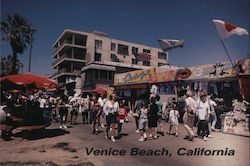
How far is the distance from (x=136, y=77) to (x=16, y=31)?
20.1 m

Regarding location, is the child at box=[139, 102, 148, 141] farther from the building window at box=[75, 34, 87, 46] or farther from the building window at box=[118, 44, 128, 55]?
the building window at box=[118, 44, 128, 55]

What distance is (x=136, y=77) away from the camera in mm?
24203

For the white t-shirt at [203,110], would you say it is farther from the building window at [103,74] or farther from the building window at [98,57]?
the building window at [98,57]

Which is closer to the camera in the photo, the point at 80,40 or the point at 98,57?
the point at 98,57

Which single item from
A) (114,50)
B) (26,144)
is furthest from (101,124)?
(114,50)

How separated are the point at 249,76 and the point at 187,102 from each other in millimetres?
4283

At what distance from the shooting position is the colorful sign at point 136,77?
2196cm

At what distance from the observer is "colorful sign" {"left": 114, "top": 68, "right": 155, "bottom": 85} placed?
72.0ft

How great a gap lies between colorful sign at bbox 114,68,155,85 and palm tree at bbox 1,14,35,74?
14526 mm

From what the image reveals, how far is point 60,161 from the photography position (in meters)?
6.52

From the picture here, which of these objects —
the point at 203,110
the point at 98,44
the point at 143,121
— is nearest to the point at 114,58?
the point at 98,44

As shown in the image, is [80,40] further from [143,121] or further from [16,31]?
[143,121]

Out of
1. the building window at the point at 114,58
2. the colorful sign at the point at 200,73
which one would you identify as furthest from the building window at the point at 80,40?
the colorful sign at the point at 200,73

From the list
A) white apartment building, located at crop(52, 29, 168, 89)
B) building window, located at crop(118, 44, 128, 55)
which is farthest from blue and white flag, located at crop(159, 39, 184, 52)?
building window, located at crop(118, 44, 128, 55)
